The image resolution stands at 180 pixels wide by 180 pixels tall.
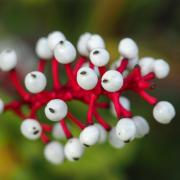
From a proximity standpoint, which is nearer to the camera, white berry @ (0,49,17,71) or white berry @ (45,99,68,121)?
white berry @ (45,99,68,121)

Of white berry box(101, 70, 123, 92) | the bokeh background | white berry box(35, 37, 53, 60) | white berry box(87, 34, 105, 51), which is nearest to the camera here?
white berry box(101, 70, 123, 92)

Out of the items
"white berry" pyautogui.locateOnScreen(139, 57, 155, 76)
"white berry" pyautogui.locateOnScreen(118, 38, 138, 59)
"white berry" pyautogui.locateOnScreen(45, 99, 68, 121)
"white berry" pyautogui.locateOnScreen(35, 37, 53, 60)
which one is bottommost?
"white berry" pyautogui.locateOnScreen(45, 99, 68, 121)

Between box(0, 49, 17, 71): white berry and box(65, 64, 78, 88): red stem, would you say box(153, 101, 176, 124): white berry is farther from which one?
box(0, 49, 17, 71): white berry

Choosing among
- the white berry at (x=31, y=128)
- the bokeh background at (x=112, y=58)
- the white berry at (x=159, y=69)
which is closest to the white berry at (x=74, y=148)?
the white berry at (x=31, y=128)

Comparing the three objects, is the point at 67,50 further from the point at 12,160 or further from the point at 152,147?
the point at 152,147

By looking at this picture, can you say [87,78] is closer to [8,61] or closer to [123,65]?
[123,65]

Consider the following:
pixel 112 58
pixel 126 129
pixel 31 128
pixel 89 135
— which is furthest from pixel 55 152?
pixel 112 58

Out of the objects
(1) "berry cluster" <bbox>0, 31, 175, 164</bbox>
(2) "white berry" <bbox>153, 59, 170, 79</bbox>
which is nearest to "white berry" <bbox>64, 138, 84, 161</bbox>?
(1) "berry cluster" <bbox>0, 31, 175, 164</bbox>

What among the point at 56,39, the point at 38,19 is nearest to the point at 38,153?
the point at 56,39
